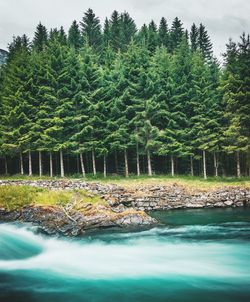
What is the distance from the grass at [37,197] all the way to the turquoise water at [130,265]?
2.51m

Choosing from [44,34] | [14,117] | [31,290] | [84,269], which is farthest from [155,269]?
[44,34]

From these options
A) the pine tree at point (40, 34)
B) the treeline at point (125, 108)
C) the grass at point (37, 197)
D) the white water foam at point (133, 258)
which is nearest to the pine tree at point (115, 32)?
the pine tree at point (40, 34)

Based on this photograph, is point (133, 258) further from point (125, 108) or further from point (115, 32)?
point (115, 32)

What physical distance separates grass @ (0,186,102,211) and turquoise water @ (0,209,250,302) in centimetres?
251

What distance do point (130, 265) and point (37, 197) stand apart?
10.2m

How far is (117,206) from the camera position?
23.6m

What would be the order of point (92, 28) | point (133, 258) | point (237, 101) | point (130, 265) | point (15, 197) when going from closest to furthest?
point (130, 265) → point (133, 258) → point (15, 197) → point (237, 101) → point (92, 28)

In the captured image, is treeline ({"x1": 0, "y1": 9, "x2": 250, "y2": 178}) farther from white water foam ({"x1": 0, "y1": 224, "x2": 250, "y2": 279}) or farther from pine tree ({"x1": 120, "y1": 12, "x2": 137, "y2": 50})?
pine tree ({"x1": 120, "y1": 12, "x2": 137, "y2": 50})

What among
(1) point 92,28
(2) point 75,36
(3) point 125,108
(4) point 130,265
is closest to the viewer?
(4) point 130,265

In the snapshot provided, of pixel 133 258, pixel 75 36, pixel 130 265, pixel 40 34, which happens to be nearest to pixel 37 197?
pixel 133 258

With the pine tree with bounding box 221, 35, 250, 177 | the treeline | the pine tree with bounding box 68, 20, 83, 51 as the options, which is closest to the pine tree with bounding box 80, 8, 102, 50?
the pine tree with bounding box 68, 20, 83, 51

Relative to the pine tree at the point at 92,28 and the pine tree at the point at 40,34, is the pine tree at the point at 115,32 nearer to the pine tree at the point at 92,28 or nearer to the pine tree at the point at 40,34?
the pine tree at the point at 92,28

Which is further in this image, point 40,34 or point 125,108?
point 40,34

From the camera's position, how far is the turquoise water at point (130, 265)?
1105cm
